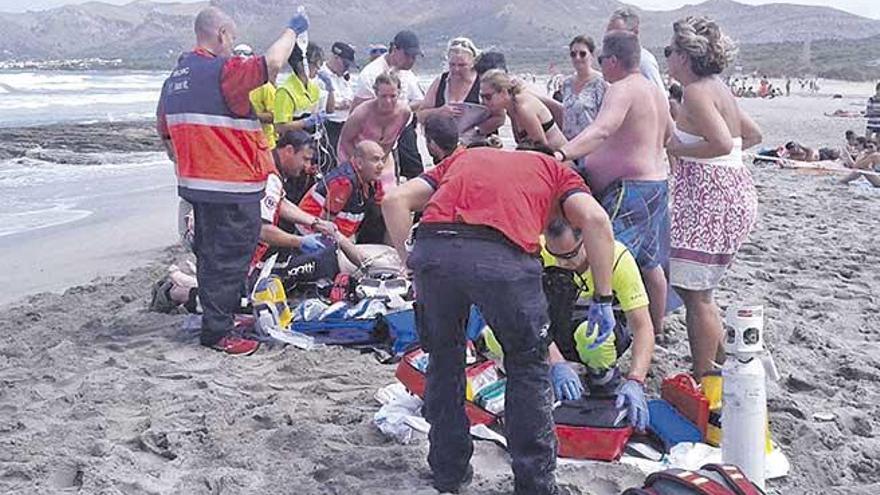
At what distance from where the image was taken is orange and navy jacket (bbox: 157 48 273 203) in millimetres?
5023

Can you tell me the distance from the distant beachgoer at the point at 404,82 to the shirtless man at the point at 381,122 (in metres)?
0.51

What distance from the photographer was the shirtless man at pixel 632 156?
14.7 ft

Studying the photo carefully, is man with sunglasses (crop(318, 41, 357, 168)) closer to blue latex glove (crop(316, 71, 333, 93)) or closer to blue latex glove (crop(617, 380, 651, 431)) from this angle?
blue latex glove (crop(316, 71, 333, 93))

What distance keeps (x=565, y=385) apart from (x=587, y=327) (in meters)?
0.27

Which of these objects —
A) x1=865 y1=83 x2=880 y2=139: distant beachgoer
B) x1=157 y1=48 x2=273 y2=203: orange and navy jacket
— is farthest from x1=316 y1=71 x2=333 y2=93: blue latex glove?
x1=865 y1=83 x2=880 y2=139: distant beachgoer

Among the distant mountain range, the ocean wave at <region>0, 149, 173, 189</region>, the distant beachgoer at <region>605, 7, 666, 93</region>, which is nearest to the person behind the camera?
the distant beachgoer at <region>605, 7, 666, 93</region>

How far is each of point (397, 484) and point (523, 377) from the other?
0.66 metres

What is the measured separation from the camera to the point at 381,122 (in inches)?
260

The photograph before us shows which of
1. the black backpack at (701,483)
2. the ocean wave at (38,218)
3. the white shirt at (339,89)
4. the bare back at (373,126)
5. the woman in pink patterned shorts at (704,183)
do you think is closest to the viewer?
the black backpack at (701,483)

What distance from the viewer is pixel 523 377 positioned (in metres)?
3.27

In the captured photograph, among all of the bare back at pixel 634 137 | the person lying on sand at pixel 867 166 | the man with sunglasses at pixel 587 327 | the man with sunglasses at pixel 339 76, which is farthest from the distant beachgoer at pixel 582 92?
the person lying on sand at pixel 867 166

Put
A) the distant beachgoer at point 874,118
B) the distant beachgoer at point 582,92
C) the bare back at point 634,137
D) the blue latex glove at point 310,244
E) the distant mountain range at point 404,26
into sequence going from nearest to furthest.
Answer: the bare back at point 634,137 < the distant beachgoer at point 582,92 < the blue latex glove at point 310,244 < the distant beachgoer at point 874,118 < the distant mountain range at point 404,26

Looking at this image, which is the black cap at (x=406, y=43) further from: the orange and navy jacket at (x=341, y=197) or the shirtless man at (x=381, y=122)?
the orange and navy jacket at (x=341, y=197)

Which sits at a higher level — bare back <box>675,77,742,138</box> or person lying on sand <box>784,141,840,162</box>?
bare back <box>675,77,742,138</box>
